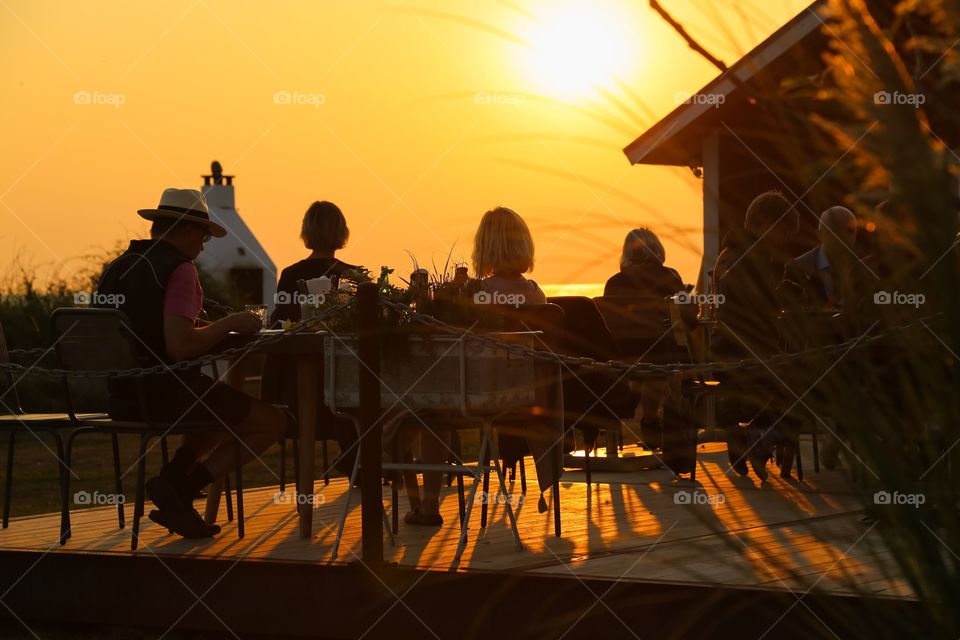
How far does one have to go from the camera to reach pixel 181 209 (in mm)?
5508

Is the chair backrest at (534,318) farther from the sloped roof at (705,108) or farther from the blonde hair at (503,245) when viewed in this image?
the sloped roof at (705,108)

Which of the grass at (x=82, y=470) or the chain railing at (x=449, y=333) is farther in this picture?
the grass at (x=82, y=470)

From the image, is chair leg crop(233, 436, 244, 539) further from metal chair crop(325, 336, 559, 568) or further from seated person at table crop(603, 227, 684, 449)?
seated person at table crop(603, 227, 684, 449)

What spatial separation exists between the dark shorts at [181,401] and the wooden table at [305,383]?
0.25m

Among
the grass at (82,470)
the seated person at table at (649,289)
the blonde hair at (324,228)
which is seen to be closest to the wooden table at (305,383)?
the blonde hair at (324,228)

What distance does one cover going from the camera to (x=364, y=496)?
4430 millimetres

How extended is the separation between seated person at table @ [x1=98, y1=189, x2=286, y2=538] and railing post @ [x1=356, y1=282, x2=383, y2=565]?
860mm

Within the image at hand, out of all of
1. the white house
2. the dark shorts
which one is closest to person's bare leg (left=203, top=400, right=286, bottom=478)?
the dark shorts

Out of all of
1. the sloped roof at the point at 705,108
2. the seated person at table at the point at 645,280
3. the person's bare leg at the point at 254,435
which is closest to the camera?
the sloped roof at the point at 705,108

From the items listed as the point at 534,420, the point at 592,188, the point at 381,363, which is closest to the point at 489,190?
the point at 592,188

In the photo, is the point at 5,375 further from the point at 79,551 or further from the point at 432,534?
the point at 432,534

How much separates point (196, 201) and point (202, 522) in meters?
1.42

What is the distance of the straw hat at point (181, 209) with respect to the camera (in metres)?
5.45

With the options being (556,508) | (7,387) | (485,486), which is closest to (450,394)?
(485,486)
